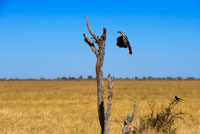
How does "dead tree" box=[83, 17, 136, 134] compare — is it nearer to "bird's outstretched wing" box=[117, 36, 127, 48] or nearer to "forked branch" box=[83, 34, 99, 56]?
"forked branch" box=[83, 34, 99, 56]

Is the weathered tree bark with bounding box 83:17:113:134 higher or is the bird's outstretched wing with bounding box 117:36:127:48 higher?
the bird's outstretched wing with bounding box 117:36:127:48

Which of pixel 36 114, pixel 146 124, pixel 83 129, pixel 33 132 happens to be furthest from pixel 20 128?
pixel 146 124

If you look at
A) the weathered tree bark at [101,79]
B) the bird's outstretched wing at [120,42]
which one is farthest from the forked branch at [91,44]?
the bird's outstretched wing at [120,42]

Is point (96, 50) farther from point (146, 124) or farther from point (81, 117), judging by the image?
point (81, 117)

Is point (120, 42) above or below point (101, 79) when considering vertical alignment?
above

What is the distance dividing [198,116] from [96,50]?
10.8 metres

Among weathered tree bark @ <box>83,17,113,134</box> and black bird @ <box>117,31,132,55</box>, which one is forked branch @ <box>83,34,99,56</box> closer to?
weathered tree bark @ <box>83,17,113,134</box>

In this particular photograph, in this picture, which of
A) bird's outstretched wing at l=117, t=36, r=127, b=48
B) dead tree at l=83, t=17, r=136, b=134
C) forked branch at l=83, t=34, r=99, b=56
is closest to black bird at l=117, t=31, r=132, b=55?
bird's outstretched wing at l=117, t=36, r=127, b=48

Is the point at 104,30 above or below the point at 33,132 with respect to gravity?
above

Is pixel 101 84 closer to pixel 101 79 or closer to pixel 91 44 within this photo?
pixel 101 79

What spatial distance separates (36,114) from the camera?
16172mm

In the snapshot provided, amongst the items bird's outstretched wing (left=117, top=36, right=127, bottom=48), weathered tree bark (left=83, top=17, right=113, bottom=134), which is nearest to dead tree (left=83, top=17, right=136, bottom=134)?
weathered tree bark (left=83, top=17, right=113, bottom=134)

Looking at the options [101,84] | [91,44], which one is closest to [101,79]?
[101,84]

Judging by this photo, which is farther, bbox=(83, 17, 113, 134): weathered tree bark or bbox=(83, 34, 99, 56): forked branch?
bbox=(83, 34, 99, 56): forked branch
